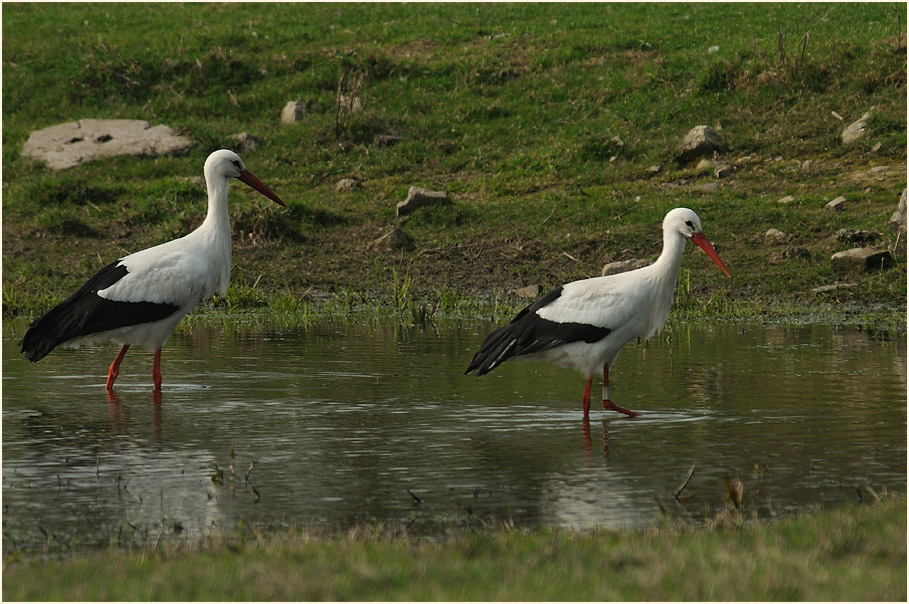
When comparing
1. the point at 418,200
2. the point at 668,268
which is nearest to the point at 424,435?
the point at 668,268

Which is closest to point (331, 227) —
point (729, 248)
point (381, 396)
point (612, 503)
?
point (729, 248)

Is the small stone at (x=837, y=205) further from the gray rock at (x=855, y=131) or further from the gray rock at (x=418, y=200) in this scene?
the gray rock at (x=418, y=200)

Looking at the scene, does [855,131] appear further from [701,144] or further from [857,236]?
[857,236]

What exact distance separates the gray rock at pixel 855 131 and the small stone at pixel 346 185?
6.40 meters

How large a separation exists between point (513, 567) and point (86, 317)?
18.5 feet

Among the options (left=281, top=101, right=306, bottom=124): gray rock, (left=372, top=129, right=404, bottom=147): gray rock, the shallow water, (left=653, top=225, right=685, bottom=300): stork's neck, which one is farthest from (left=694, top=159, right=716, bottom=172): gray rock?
(left=653, top=225, right=685, bottom=300): stork's neck

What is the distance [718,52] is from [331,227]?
7.18 metres

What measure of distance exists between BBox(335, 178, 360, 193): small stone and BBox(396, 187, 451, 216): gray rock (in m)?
1.30

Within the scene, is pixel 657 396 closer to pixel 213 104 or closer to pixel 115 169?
pixel 115 169

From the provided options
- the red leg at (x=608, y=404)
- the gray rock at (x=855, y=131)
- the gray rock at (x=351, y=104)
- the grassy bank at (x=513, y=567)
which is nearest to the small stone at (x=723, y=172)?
the gray rock at (x=855, y=131)

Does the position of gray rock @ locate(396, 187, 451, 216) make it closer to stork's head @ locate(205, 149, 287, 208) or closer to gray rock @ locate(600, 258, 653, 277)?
gray rock @ locate(600, 258, 653, 277)

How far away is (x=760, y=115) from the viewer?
17781 millimetres

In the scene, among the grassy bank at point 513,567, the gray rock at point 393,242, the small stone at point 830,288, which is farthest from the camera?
the gray rock at point 393,242

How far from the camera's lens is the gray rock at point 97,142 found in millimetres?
18359
